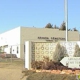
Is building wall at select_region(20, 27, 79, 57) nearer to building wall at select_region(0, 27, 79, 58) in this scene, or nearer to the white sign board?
building wall at select_region(0, 27, 79, 58)

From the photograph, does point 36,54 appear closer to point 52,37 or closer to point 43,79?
point 43,79

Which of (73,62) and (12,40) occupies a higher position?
A: (12,40)

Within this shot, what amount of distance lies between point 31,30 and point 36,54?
31979 millimetres

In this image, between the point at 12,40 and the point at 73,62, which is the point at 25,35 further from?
the point at 73,62

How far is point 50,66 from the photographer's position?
58.7 ft

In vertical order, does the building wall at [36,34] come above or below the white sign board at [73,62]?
above

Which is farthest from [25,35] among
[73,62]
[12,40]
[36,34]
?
[73,62]

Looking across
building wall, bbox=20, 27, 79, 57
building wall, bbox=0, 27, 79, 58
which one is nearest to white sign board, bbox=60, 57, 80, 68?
building wall, bbox=0, 27, 79, 58

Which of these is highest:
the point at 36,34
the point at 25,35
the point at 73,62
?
the point at 36,34

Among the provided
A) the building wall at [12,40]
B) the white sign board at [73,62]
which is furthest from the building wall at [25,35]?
the white sign board at [73,62]

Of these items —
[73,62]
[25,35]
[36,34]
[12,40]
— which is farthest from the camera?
[12,40]

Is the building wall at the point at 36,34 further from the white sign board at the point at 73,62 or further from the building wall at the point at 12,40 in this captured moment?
the white sign board at the point at 73,62

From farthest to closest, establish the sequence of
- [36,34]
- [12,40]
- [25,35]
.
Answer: [12,40], [36,34], [25,35]

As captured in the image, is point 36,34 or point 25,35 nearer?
point 25,35
